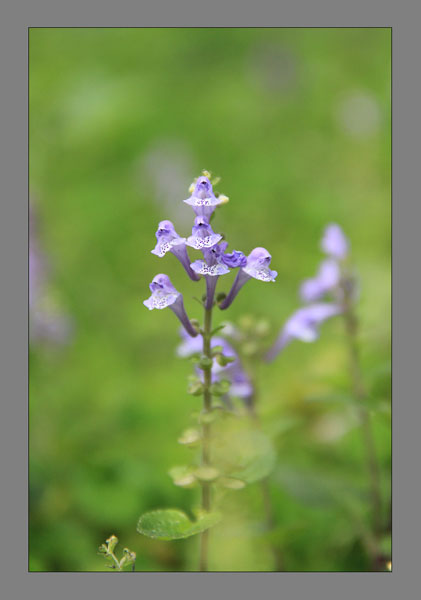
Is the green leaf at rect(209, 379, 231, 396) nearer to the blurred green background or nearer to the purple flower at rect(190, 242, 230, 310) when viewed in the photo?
Result: the purple flower at rect(190, 242, 230, 310)

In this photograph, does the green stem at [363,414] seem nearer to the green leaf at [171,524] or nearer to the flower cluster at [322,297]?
the flower cluster at [322,297]

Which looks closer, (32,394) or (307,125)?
(32,394)

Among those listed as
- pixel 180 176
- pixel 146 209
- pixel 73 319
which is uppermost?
pixel 180 176

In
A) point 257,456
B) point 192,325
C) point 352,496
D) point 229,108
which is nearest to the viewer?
point 192,325

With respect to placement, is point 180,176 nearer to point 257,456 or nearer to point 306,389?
point 306,389

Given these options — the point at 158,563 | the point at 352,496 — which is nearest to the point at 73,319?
the point at 158,563

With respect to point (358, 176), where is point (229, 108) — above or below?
above

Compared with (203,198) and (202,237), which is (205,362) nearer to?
(202,237)
